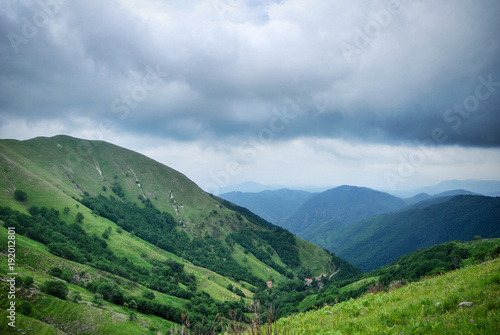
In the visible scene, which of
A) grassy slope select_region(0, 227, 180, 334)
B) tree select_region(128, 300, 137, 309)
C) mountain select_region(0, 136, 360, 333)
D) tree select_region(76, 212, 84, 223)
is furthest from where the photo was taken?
tree select_region(76, 212, 84, 223)


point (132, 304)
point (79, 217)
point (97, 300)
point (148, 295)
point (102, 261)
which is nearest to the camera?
point (97, 300)

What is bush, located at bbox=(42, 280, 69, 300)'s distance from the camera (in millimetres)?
51875

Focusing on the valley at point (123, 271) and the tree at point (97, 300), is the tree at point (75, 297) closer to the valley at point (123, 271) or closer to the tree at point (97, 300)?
the valley at point (123, 271)

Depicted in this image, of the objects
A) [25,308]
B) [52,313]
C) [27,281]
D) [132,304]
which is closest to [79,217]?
[132,304]

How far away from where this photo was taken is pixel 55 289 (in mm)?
52500

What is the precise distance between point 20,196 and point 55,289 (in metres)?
95.0

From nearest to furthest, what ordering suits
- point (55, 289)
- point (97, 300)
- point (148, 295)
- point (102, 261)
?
point (55, 289) → point (97, 300) → point (148, 295) → point (102, 261)

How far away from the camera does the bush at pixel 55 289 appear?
51875mm

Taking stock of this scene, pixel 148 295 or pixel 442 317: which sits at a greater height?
pixel 442 317

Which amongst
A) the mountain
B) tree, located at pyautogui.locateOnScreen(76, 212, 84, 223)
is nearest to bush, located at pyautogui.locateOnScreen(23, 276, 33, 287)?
the mountain

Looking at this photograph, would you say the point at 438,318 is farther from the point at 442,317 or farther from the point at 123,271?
the point at 123,271

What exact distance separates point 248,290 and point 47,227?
113779 mm

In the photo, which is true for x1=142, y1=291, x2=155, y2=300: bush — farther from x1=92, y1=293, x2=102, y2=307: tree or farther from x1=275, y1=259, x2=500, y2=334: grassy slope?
x1=275, y1=259, x2=500, y2=334: grassy slope

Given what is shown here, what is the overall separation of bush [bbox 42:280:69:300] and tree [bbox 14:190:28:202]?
91.0m
